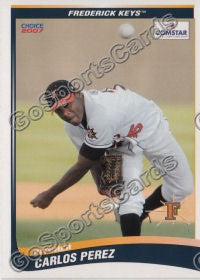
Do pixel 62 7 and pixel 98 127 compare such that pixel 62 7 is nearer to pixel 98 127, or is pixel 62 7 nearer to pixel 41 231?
pixel 98 127

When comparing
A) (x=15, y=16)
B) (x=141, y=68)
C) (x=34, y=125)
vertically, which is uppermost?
(x=15, y=16)

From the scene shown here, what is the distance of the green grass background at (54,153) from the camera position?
2711 mm

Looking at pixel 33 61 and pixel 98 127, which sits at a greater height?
pixel 33 61

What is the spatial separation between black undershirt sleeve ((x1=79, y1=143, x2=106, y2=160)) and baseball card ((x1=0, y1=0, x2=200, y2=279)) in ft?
0.05

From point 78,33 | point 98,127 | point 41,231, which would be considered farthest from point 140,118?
point 41,231

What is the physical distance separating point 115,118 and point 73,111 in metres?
0.15

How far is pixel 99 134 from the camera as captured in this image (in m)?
2.64

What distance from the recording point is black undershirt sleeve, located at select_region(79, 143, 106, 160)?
266 cm

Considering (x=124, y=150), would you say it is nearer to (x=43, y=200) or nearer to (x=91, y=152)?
(x=91, y=152)

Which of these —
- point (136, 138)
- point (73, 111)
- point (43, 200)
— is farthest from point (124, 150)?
point (43, 200)

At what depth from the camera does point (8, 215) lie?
271cm

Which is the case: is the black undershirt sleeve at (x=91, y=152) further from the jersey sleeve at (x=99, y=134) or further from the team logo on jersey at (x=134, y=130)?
the team logo on jersey at (x=134, y=130)

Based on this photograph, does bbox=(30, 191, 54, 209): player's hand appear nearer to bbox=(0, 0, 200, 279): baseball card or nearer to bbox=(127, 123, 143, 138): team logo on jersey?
bbox=(0, 0, 200, 279): baseball card

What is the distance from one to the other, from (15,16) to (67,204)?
0.70 meters
